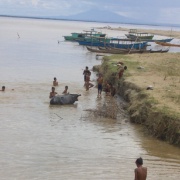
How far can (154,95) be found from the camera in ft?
50.7

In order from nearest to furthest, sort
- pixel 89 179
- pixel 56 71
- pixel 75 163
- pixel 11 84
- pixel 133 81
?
pixel 89 179, pixel 75 163, pixel 133 81, pixel 11 84, pixel 56 71

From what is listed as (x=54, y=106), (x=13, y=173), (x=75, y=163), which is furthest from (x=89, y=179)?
(x=54, y=106)

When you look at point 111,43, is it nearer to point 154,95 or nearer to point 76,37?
point 76,37

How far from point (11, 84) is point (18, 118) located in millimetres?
7943

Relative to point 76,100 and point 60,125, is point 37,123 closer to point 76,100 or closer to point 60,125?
point 60,125

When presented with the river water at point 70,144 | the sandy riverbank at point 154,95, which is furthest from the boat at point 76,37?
the river water at point 70,144

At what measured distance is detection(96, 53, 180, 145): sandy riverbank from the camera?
12.5 m

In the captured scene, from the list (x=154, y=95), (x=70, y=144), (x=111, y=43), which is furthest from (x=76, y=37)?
(x=70, y=144)

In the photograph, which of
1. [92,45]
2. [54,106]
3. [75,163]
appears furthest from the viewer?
[92,45]

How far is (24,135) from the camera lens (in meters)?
12.8

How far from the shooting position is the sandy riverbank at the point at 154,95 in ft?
41.0

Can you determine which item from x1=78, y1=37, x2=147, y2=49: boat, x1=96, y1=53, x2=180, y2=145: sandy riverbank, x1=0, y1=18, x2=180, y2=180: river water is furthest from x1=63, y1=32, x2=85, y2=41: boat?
x1=0, y1=18, x2=180, y2=180: river water

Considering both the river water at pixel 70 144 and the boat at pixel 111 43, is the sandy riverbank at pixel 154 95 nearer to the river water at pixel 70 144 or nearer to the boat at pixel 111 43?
the river water at pixel 70 144

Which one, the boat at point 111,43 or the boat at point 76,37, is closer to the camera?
the boat at point 111,43
